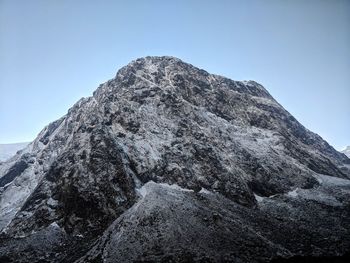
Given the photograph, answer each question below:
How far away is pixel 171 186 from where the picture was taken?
211ft

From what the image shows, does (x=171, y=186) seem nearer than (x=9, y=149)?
Yes

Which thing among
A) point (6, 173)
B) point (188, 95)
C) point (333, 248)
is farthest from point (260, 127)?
point (6, 173)

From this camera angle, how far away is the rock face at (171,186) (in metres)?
44.9

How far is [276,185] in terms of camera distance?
2876 inches

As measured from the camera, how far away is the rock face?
4494cm

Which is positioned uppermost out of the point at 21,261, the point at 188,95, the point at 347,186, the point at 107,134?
the point at 188,95

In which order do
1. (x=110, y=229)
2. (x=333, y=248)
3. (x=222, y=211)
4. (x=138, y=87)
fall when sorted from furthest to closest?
1. (x=138, y=87)
2. (x=222, y=211)
3. (x=110, y=229)
4. (x=333, y=248)

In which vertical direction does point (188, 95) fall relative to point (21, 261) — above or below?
above

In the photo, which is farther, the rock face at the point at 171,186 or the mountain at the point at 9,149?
the mountain at the point at 9,149

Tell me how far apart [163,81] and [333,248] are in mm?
76975

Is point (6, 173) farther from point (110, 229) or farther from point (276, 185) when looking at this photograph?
point (276, 185)

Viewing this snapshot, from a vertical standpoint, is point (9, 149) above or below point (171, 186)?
above

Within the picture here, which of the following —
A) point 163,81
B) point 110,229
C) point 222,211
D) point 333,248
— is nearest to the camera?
point 333,248

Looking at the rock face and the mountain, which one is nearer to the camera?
the rock face
